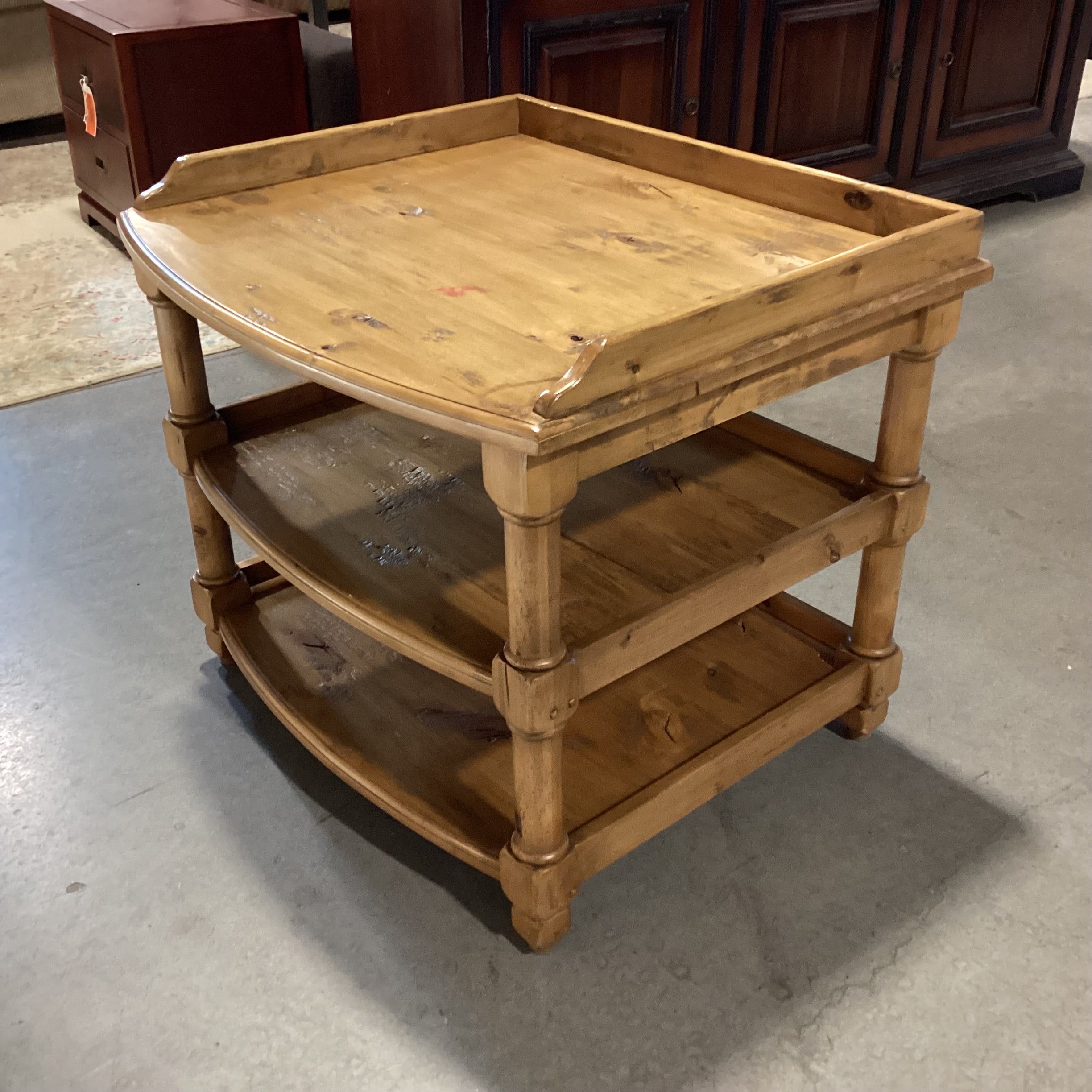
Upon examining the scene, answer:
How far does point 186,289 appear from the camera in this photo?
3.77 feet

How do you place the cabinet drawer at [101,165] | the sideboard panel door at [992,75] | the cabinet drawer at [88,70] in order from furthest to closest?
1. the sideboard panel door at [992,75]
2. the cabinet drawer at [101,165]
3. the cabinet drawer at [88,70]

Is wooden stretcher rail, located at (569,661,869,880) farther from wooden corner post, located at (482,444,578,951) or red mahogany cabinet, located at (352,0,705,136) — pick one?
red mahogany cabinet, located at (352,0,705,136)

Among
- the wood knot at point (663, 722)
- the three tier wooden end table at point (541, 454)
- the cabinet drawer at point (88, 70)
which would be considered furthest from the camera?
the cabinet drawer at point (88, 70)

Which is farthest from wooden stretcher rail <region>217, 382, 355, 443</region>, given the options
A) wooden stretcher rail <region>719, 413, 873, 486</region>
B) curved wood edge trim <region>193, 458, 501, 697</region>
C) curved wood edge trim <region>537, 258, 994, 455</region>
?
curved wood edge trim <region>537, 258, 994, 455</region>

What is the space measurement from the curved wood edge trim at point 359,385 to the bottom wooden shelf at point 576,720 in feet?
1.45

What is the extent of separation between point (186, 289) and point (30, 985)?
70 cm

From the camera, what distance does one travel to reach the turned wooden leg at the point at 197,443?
1361 millimetres

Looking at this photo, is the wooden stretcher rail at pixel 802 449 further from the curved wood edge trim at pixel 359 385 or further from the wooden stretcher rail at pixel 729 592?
the curved wood edge trim at pixel 359 385

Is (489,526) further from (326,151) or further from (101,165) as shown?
(101,165)

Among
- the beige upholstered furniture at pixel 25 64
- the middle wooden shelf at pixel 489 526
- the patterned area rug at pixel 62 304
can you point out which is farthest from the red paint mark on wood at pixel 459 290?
the beige upholstered furniture at pixel 25 64

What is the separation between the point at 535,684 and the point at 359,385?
0.29 m

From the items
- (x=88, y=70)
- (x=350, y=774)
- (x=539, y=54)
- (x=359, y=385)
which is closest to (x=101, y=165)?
(x=88, y=70)

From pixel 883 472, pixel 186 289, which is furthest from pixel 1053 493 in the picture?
pixel 186 289

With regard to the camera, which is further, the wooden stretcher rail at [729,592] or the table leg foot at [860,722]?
the table leg foot at [860,722]
